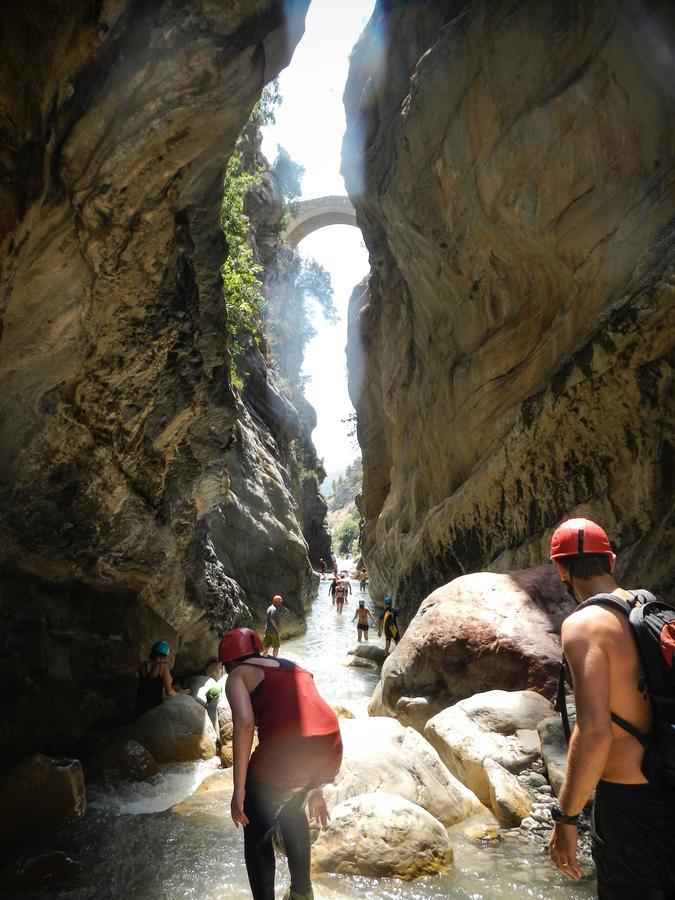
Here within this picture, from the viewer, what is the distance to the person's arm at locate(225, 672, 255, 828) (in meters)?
2.49

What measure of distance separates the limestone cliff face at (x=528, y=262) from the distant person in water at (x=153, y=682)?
581 cm

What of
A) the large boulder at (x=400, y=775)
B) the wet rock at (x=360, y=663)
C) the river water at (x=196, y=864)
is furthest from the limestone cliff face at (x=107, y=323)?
the wet rock at (x=360, y=663)

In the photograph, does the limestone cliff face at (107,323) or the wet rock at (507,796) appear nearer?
the limestone cliff face at (107,323)

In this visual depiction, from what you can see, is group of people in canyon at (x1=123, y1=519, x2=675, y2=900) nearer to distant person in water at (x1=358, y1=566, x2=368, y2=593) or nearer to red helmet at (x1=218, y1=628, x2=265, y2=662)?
red helmet at (x1=218, y1=628, x2=265, y2=662)

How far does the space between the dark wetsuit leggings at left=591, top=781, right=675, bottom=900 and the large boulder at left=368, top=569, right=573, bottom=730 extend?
12.8ft

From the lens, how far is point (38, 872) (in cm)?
Result: 355

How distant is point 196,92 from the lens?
4.31 m

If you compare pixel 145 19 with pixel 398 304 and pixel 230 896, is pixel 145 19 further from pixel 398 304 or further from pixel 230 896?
pixel 398 304

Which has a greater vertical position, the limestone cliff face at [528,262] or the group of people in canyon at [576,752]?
the limestone cliff face at [528,262]

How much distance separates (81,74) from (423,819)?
551 cm

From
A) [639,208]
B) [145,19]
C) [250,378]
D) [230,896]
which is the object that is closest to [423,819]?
[230,896]

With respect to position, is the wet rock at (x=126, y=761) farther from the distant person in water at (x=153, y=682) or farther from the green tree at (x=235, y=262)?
the green tree at (x=235, y=262)

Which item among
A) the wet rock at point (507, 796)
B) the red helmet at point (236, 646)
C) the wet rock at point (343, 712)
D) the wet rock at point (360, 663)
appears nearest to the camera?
the red helmet at point (236, 646)

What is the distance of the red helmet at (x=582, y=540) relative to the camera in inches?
83.9
